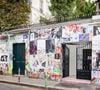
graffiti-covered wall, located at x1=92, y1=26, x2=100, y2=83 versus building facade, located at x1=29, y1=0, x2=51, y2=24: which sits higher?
building facade, located at x1=29, y1=0, x2=51, y2=24

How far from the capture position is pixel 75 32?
2042 centimetres

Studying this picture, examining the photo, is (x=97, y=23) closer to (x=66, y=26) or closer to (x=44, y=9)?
(x=66, y=26)

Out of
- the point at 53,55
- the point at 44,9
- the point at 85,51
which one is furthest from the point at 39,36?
the point at 44,9

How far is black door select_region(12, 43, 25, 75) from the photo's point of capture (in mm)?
24328

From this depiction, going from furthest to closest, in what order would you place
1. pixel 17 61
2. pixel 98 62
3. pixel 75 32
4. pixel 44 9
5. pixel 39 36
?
pixel 44 9
pixel 17 61
pixel 39 36
pixel 75 32
pixel 98 62

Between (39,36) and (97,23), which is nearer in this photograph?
(97,23)

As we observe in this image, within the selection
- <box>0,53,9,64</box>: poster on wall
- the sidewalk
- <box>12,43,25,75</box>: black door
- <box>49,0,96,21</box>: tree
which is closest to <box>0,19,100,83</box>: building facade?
<box>12,43,25,75</box>: black door

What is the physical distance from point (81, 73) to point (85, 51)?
139 centimetres

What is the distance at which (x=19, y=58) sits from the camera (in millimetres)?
24781

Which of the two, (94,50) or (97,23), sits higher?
(97,23)

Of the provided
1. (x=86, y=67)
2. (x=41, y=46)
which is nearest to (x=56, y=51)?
(x=41, y=46)

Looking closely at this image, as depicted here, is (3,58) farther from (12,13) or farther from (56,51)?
(12,13)

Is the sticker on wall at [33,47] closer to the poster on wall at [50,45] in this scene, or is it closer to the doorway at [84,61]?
the poster on wall at [50,45]

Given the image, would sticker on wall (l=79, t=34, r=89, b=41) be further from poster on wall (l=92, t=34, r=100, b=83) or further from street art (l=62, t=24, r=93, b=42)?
poster on wall (l=92, t=34, r=100, b=83)
